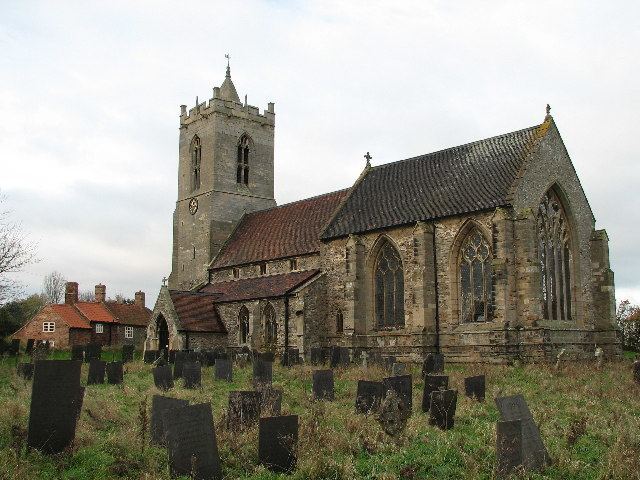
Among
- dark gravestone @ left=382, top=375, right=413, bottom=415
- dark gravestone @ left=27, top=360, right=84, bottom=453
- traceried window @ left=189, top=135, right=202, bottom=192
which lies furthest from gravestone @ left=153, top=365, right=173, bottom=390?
traceried window @ left=189, top=135, right=202, bottom=192

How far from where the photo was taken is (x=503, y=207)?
83.9 feet

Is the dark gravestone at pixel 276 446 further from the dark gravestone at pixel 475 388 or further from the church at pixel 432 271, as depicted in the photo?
the church at pixel 432 271

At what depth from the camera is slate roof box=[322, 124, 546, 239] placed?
27188mm

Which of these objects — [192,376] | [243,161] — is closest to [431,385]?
[192,376]

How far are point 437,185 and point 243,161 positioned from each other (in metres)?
16.8

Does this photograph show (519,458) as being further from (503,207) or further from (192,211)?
(192,211)

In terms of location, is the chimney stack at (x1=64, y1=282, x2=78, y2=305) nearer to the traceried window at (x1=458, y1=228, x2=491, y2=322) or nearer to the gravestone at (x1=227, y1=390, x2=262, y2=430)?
the traceried window at (x1=458, y1=228, x2=491, y2=322)

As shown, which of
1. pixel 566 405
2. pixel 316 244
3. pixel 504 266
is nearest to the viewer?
pixel 566 405

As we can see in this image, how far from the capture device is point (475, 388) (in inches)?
581

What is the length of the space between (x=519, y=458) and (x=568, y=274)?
69.9 feet

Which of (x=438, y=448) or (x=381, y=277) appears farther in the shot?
(x=381, y=277)

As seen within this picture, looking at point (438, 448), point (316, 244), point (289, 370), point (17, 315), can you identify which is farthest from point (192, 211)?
point (438, 448)

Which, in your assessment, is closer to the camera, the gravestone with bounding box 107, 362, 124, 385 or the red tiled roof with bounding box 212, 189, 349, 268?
the gravestone with bounding box 107, 362, 124, 385

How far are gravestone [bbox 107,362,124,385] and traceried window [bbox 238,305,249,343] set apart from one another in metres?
14.5
